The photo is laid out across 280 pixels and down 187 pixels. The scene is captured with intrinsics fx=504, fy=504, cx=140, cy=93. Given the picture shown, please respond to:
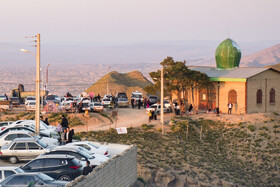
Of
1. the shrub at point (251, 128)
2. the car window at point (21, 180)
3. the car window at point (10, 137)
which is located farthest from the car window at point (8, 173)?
the shrub at point (251, 128)

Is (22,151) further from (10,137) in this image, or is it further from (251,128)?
(251,128)

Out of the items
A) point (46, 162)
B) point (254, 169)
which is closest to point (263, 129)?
point (254, 169)

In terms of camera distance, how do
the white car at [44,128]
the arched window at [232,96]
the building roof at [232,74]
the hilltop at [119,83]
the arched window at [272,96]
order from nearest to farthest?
the white car at [44,128]
the building roof at [232,74]
the arched window at [232,96]
the arched window at [272,96]
the hilltop at [119,83]

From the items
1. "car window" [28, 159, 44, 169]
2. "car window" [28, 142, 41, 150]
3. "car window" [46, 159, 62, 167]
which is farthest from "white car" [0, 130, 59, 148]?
"car window" [46, 159, 62, 167]

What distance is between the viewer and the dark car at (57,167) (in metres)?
23.4

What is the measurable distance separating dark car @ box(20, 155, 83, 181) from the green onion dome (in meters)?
38.1

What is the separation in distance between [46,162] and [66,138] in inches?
363

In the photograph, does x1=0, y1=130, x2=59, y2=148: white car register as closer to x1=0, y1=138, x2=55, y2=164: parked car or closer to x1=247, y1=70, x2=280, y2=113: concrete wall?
x1=0, y1=138, x2=55, y2=164: parked car

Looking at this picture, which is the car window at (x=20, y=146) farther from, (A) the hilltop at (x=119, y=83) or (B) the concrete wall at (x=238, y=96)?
(A) the hilltop at (x=119, y=83)

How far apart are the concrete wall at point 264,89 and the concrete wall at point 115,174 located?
27.4 metres

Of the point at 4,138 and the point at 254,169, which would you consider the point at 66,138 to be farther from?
the point at 254,169

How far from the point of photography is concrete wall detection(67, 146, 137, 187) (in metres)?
20.7

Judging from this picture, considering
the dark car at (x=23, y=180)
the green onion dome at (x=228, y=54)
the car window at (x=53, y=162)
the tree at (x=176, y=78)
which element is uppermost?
the green onion dome at (x=228, y=54)

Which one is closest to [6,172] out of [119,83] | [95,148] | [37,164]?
[37,164]
